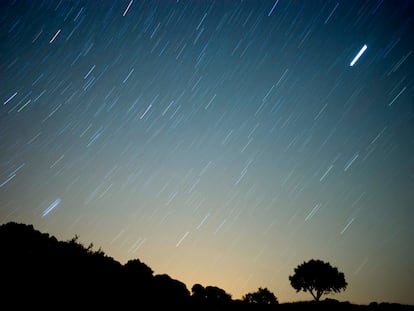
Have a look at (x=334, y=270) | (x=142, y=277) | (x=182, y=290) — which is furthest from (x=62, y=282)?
(x=334, y=270)

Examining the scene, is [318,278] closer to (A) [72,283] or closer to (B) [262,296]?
(B) [262,296]

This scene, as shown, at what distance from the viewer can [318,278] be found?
43.8m

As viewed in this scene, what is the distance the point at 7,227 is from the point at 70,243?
600 cm

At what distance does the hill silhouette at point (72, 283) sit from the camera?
1591 cm

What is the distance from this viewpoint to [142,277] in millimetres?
27578

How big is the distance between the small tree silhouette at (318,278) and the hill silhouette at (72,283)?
11417 mm

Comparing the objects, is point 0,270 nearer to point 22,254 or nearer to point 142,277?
point 22,254

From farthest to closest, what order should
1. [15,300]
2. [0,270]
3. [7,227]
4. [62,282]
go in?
[7,227] → [62,282] → [0,270] → [15,300]

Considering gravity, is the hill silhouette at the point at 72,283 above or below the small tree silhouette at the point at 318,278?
below

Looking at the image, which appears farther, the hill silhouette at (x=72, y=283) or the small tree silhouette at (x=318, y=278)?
the small tree silhouette at (x=318, y=278)

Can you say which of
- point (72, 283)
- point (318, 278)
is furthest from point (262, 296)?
point (72, 283)

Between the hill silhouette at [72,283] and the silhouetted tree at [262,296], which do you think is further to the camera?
the silhouetted tree at [262,296]

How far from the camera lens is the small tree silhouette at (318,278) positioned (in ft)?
142

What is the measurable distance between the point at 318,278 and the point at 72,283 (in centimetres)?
3831
